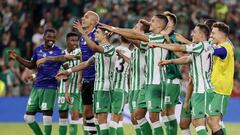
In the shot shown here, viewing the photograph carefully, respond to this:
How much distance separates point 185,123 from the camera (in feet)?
41.7

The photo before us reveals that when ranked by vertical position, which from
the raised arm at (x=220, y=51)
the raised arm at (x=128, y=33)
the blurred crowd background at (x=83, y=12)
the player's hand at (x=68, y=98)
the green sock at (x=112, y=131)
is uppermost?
the blurred crowd background at (x=83, y=12)

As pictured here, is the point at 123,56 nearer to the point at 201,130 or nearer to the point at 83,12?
the point at 201,130

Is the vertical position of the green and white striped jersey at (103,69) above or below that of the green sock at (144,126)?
above

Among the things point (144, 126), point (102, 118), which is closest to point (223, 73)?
point (144, 126)

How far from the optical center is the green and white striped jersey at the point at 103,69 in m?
12.6

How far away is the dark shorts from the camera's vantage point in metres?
13.4

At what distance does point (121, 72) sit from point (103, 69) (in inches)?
36.7

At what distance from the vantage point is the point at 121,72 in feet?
44.3

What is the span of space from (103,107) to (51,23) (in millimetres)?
10393

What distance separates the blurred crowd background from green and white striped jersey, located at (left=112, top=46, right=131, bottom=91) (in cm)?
807

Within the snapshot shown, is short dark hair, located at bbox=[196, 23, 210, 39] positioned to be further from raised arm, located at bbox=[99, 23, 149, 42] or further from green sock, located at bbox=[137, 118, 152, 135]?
green sock, located at bbox=[137, 118, 152, 135]

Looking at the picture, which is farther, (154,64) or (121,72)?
(121,72)

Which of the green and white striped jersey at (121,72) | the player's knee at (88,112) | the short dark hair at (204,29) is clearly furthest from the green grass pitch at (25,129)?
the short dark hair at (204,29)

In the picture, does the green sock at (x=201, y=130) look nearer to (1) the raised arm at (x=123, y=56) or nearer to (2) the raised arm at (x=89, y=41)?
(2) the raised arm at (x=89, y=41)
